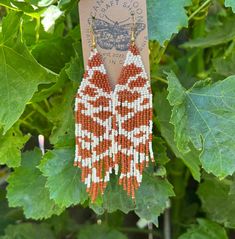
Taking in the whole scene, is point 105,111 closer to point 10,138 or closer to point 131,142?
point 131,142

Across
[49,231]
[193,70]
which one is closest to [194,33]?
[193,70]

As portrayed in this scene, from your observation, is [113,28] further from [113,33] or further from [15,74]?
[15,74]

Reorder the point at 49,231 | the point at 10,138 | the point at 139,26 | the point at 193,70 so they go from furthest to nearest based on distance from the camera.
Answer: the point at 193,70
the point at 49,231
the point at 10,138
the point at 139,26

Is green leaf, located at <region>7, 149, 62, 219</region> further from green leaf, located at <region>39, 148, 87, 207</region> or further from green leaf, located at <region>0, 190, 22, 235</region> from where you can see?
green leaf, located at <region>0, 190, 22, 235</region>

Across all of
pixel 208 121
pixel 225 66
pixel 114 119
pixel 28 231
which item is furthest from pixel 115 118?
pixel 28 231

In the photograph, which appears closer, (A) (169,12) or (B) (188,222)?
(A) (169,12)

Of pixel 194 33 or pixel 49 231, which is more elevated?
pixel 194 33

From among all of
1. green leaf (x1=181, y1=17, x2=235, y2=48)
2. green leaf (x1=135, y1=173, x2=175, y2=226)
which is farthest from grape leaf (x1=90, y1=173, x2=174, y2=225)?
green leaf (x1=181, y1=17, x2=235, y2=48)
